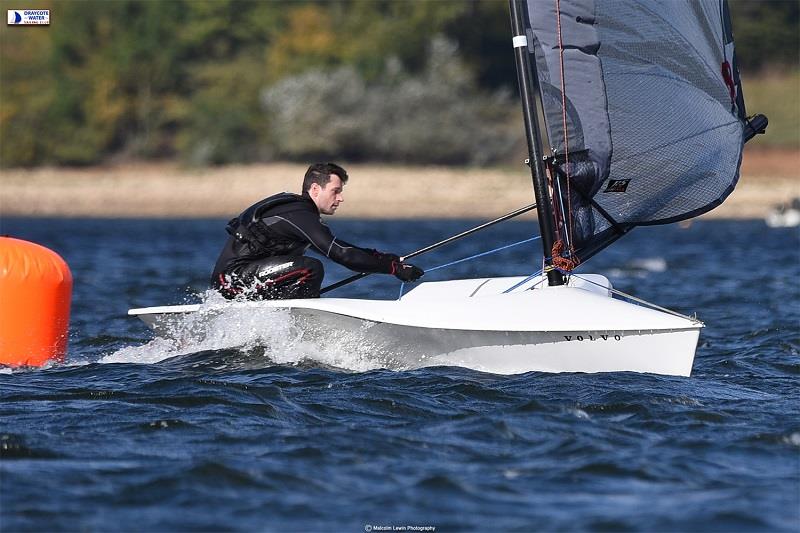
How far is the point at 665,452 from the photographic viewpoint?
16.8 feet

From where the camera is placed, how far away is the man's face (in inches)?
290

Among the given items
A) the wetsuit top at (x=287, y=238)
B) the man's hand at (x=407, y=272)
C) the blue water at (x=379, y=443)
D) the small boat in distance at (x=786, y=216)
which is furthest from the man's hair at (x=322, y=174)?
the small boat in distance at (x=786, y=216)

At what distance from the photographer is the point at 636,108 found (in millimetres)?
7797

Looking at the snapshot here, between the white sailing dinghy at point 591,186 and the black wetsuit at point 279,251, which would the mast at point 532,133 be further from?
the black wetsuit at point 279,251

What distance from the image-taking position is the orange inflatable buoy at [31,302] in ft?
22.8

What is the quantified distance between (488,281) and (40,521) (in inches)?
166

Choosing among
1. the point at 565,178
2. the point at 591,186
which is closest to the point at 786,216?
the point at 591,186

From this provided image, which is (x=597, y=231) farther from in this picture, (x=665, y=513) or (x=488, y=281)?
(x=665, y=513)

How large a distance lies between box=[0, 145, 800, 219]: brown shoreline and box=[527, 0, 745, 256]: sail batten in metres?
25.1

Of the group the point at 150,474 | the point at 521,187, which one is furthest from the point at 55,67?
the point at 150,474

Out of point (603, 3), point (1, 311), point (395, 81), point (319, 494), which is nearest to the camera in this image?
point (319, 494)

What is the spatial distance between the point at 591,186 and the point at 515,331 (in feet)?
4.53

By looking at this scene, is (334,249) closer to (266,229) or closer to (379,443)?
(266,229)

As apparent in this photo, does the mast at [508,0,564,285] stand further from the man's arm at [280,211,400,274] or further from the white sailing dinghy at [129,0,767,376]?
the man's arm at [280,211,400,274]
